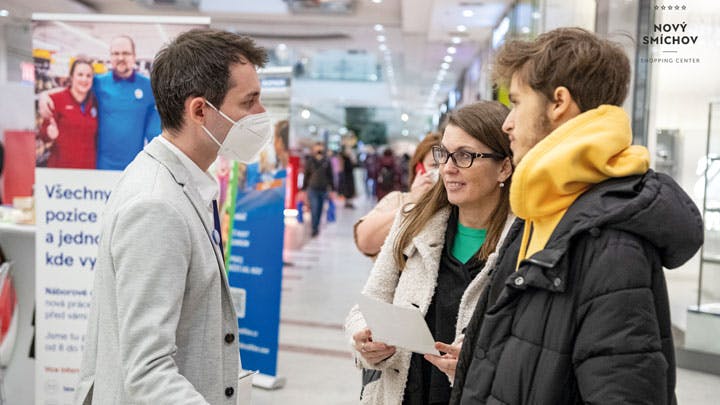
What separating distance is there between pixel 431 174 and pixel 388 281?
857 mm

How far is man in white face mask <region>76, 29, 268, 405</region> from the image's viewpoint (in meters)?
1.29

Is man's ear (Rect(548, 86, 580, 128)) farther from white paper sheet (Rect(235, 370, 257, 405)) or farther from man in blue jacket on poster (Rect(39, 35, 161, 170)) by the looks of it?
man in blue jacket on poster (Rect(39, 35, 161, 170))

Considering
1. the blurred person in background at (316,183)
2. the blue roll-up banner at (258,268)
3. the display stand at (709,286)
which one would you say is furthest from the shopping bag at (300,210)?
the display stand at (709,286)

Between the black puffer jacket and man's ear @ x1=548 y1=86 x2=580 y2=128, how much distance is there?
0.14 m

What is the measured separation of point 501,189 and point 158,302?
3.55ft

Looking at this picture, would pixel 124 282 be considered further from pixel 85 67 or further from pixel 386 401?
pixel 85 67

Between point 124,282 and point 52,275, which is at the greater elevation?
point 124,282

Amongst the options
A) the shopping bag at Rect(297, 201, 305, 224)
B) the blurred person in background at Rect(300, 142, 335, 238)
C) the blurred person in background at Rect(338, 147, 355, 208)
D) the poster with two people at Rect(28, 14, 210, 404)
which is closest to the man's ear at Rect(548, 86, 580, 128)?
the poster with two people at Rect(28, 14, 210, 404)

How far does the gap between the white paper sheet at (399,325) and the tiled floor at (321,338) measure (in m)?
2.53

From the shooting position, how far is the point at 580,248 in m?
1.10

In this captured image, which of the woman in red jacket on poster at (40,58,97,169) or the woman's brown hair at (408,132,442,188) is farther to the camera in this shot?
the woman's brown hair at (408,132,442,188)

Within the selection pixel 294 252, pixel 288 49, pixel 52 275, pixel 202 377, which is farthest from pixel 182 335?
pixel 288 49

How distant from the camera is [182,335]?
4.58ft

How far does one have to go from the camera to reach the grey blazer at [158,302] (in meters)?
1.29
